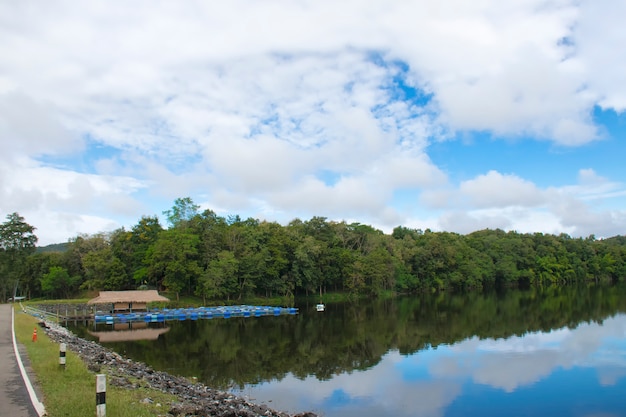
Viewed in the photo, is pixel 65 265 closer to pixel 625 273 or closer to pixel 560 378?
pixel 560 378

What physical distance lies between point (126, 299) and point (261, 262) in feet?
69.6

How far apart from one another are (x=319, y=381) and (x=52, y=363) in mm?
14074

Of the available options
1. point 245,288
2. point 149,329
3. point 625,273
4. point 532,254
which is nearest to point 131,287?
point 245,288

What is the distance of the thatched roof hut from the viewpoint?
64.8m

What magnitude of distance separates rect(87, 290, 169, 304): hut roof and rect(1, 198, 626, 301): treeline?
438 cm

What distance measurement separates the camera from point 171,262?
70.9 m

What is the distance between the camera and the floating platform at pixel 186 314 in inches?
2324

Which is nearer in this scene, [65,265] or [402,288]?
[65,265]

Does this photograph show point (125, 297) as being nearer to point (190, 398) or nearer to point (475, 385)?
point (190, 398)

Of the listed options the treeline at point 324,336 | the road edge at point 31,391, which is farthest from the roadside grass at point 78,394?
the treeline at point 324,336

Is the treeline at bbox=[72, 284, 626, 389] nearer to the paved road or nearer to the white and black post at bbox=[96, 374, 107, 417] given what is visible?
the paved road

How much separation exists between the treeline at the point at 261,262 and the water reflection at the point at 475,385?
1839 inches

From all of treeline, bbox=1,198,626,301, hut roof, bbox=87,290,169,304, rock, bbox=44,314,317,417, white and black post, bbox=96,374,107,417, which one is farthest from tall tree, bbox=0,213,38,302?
white and black post, bbox=96,374,107,417

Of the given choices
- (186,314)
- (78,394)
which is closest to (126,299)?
(186,314)
